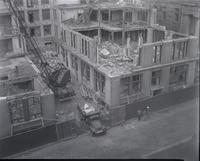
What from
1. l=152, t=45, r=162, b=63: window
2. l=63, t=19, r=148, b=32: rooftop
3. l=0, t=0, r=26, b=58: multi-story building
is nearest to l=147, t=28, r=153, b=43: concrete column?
l=63, t=19, r=148, b=32: rooftop

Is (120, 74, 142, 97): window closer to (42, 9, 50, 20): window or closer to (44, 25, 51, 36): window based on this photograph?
(44, 25, 51, 36): window

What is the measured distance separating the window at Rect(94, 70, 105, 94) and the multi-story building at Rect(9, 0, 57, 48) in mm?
21141

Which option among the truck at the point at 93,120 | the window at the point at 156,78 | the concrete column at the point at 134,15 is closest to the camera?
the truck at the point at 93,120

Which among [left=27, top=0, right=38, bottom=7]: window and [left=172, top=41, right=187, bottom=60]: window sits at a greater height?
[left=27, top=0, right=38, bottom=7]: window

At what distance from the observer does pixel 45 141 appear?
2600cm

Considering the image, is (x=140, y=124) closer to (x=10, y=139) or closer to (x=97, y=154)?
(x=97, y=154)

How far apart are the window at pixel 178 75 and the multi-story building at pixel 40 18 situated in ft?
85.7

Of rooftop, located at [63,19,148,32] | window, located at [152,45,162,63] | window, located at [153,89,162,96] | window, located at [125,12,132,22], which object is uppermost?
window, located at [125,12,132,22]

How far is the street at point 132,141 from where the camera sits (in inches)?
971

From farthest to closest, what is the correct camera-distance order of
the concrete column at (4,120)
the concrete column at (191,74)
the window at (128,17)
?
the window at (128,17)
the concrete column at (191,74)
the concrete column at (4,120)

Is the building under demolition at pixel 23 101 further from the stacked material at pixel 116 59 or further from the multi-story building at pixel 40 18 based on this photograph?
the multi-story building at pixel 40 18

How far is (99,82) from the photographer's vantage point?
33062mm

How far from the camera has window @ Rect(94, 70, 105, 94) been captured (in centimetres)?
3216

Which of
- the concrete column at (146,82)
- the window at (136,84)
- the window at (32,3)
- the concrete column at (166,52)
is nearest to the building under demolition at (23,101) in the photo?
the window at (136,84)
